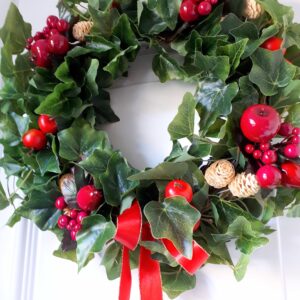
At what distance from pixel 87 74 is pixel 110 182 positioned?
21 centimetres

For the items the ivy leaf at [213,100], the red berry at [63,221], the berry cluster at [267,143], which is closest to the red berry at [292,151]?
the berry cluster at [267,143]

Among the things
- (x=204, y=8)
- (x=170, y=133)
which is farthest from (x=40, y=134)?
(x=204, y=8)

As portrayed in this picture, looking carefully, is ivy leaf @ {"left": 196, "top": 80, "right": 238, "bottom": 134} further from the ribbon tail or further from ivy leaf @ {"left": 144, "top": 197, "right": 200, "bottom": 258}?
the ribbon tail

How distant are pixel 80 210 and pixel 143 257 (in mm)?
129

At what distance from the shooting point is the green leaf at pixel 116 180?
2.29 feet

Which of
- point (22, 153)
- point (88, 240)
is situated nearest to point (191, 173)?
point (88, 240)

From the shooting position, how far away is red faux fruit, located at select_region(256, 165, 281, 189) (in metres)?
0.60

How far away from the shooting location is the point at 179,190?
65 centimetres

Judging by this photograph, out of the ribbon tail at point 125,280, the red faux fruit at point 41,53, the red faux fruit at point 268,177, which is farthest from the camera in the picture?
the red faux fruit at point 41,53

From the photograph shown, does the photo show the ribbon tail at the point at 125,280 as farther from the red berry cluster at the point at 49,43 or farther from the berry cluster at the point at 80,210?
the red berry cluster at the point at 49,43

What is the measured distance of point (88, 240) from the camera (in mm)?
684

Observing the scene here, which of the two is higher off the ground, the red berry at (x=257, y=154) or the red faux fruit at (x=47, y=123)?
the red faux fruit at (x=47, y=123)

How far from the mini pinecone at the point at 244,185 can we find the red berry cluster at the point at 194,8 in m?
0.29

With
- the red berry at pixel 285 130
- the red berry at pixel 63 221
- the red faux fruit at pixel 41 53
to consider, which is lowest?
the red berry at pixel 63 221
